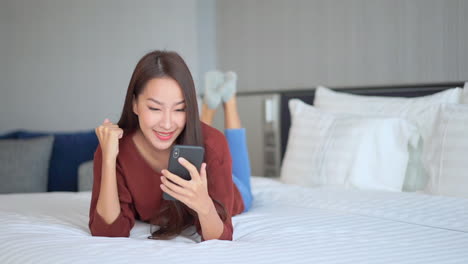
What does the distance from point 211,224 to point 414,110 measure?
1.48 m

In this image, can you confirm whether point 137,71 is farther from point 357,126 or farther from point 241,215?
point 357,126

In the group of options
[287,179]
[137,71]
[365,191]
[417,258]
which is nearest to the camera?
[417,258]

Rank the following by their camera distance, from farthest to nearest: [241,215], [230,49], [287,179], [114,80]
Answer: [114,80]
[230,49]
[287,179]
[241,215]

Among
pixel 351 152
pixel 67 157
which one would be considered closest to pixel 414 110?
pixel 351 152

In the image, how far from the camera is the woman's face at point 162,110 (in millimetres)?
1684

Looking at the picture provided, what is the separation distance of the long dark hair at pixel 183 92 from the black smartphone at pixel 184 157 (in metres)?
0.11

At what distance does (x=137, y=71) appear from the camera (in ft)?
5.71

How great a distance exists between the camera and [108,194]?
5.60 ft

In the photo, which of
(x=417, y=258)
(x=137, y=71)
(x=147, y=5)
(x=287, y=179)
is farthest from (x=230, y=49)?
(x=417, y=258)

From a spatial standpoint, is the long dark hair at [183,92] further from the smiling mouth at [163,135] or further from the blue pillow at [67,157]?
the blue pillow at [67,157]

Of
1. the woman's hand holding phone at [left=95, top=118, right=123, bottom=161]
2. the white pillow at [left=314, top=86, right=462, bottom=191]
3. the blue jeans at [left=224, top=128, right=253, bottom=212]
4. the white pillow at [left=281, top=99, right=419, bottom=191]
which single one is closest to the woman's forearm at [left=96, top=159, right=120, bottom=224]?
the woman's hand holding phone at [left=95, top=118, right=123, bottom=161]

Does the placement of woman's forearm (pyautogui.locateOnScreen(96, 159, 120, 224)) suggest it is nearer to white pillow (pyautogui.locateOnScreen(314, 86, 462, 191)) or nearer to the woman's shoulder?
the woman's shoulder

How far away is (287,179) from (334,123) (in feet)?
1.30

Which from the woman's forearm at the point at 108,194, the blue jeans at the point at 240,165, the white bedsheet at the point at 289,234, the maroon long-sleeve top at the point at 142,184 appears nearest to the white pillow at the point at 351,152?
the white bedsheet at the point at 289,234
